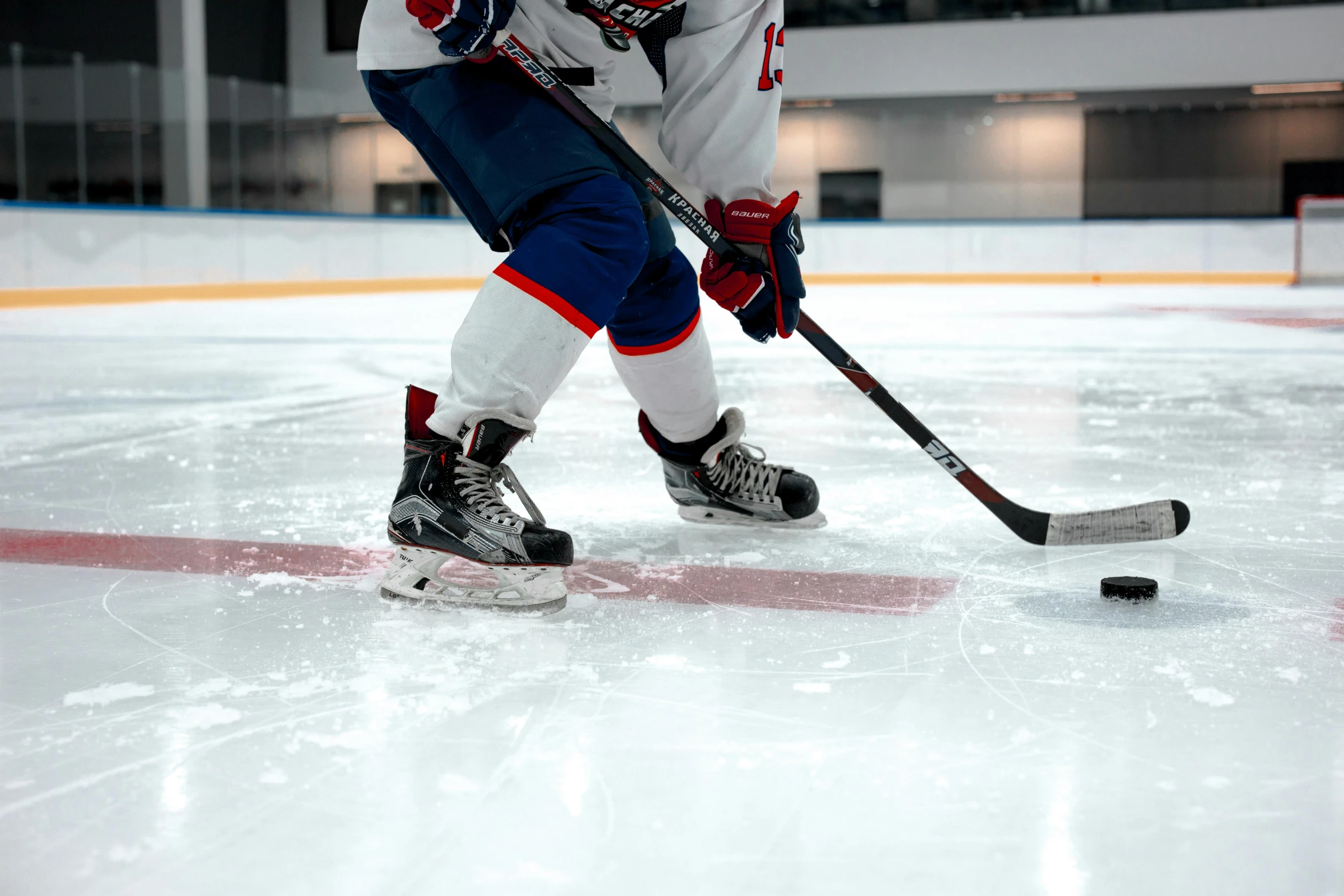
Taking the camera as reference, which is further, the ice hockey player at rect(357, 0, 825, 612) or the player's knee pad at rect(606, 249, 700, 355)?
the player's knee pad at rect(606, 249, 700, 355)

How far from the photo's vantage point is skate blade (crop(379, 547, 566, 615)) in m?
1.15

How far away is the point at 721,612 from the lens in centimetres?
114

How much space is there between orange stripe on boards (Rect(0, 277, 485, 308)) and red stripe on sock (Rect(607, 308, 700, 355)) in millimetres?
4288

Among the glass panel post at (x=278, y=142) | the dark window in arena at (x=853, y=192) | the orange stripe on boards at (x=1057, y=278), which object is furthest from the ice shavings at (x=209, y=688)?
the dark window in arena at (x=853, y=192)

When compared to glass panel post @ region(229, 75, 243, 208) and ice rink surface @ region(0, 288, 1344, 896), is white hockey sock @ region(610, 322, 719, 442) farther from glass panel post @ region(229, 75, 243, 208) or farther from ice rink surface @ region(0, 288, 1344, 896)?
glass panel post @ region(229, 75, 243, 208)

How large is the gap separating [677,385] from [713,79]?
353mm

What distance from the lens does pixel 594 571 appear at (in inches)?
51.7

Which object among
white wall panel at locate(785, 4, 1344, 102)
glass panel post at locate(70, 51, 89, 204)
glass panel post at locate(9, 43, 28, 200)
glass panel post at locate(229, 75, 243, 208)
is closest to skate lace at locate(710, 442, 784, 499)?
glass panel post at locate(9, 43, 28, 200)

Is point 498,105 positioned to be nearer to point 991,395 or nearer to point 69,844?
point 69,844

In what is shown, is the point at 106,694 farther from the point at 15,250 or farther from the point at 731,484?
the point at 15,250

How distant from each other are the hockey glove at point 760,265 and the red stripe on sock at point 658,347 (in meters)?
0.09

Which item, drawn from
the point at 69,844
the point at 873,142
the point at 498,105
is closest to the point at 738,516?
the point at 498,105

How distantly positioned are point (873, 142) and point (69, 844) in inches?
551

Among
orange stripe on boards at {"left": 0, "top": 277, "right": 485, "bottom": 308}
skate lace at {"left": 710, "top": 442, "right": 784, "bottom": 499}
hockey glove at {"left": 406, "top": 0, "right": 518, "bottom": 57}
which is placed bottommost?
skate lace at {"left": 710, "top": 442, "right": 784, "bottom": 499}
